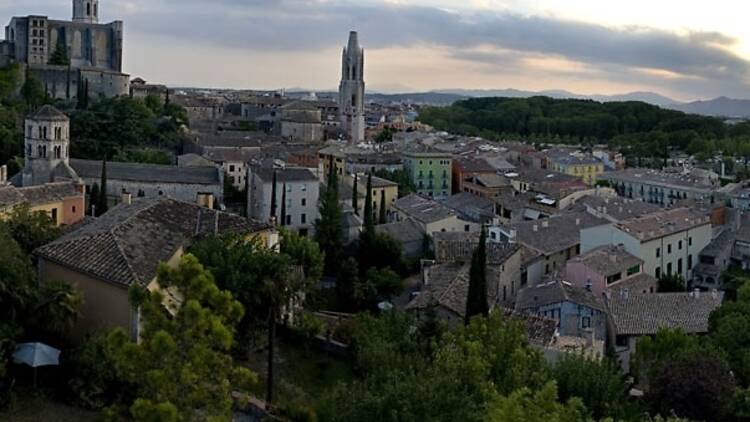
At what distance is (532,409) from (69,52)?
67.1 meters

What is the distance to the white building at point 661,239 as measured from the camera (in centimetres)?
3688

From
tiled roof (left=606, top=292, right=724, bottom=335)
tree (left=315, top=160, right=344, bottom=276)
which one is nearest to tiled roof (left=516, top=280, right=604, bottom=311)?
tiled roof (left=606, top=292, right=724, bottom=335)

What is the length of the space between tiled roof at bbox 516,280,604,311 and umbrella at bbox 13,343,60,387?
15.4 metres

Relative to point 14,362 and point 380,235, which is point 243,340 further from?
point 380,235

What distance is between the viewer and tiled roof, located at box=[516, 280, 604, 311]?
27109 mm

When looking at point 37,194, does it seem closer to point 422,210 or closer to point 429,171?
point 422,210

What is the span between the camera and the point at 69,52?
234 feet

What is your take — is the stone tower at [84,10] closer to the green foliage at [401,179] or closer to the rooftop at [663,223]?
the green foliage at [401,179]

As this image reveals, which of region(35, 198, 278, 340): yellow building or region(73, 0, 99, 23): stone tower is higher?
region(73, 0, 99, 23): stone tower

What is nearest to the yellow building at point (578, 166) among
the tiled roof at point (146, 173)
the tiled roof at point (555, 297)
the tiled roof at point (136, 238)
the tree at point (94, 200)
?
the tiled roof at point (146, 173)

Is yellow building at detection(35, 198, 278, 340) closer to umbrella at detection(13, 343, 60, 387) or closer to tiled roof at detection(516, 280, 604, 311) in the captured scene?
umbrella at detection(13, 343, 60, 387)

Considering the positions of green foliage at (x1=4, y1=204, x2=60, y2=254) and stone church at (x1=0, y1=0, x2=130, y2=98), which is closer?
green foliage at (x1=4, y1=204, x2=60, y2=254)

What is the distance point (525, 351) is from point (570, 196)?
35.0 metres

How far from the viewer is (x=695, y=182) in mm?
60344
